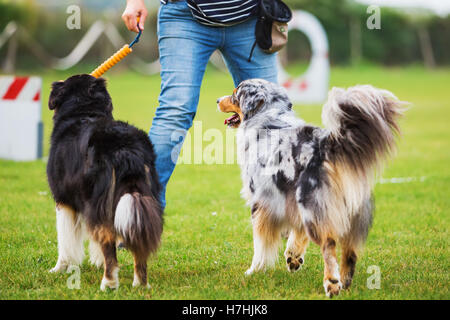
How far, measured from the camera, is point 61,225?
4105 millimetres

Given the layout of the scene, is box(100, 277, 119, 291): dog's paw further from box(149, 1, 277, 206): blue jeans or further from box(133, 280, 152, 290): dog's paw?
box(149, 1, 277, 206): blue jeans

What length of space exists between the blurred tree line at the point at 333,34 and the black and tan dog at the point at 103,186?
2213cm

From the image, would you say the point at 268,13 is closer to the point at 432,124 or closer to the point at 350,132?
the point at 350,132

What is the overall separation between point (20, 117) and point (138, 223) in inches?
232

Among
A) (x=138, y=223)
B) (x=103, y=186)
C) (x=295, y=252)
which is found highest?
(x=103, y=186)

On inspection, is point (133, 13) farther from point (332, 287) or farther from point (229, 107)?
point (332, 287)

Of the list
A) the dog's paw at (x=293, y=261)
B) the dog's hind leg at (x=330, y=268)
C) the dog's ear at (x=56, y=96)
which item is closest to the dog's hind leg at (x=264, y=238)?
the dog's paw at (x=293, y=261)

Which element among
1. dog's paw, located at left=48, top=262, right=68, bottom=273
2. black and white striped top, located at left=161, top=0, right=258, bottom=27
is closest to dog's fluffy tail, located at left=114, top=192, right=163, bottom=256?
dog's paw, located at left=48, top=262, right=68, bottom=273

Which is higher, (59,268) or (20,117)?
(20,117)

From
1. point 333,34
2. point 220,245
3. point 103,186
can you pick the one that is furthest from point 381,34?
point 103,186

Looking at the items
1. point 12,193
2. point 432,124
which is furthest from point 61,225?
point 432,124

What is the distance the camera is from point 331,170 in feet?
11.7

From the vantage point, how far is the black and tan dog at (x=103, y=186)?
3.50m

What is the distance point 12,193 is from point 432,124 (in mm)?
10146
